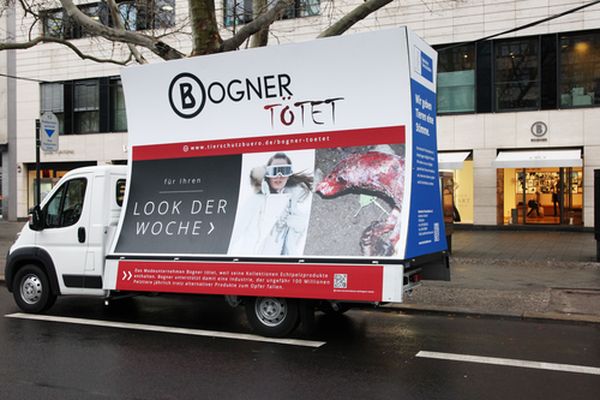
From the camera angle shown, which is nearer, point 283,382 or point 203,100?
point 283,382

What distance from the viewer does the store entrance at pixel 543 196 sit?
→ 69.9 ft

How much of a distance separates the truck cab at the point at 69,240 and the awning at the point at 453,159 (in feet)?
48.6

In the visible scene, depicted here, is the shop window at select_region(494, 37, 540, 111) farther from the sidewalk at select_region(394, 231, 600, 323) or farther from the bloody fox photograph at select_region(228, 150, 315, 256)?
the bloody fox photograph at select_region(228, 150, 315, 256)

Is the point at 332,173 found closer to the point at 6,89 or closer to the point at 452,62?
the point at 452,62

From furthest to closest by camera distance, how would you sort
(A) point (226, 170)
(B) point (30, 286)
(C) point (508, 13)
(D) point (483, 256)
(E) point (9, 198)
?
(E) point (9, 198), (C) point (508, 13), (D) point (483, 256), (B) point (30, 286), (A) point (226, 170)

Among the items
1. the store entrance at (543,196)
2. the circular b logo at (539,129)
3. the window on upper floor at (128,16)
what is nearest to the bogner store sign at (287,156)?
the window on upper floor at (128,16)

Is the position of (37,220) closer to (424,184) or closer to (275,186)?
(275,186)

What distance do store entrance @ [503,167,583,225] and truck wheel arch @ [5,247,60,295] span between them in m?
17.7

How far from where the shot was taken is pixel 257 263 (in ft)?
22.4

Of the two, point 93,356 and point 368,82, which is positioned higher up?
point 368,82

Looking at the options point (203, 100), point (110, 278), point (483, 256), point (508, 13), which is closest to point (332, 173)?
point (203, 100)

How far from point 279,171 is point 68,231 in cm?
337

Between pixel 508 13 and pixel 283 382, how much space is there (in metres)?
19.3

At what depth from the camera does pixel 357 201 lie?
652 centimetres
